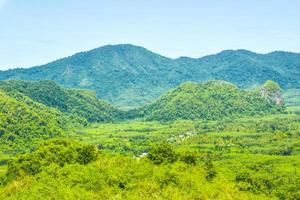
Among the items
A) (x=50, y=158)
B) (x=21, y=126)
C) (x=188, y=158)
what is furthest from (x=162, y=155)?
(x=21, y=126)

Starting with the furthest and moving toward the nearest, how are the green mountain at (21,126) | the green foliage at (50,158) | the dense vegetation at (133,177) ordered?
1. the green mountain at (21,126)
2. the green foliage at (50,158)
3. the dense vegetation at (133,177)

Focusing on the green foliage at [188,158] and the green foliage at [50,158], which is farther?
the green foliage at [188,158]

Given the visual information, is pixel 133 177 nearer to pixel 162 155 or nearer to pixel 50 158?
pixel 162 155

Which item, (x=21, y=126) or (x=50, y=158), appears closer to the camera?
(x=50, y=158)

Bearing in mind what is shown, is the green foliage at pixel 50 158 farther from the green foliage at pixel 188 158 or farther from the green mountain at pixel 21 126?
the green mountain at pixel 21 126

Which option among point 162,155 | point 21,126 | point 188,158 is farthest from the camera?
point 21,126

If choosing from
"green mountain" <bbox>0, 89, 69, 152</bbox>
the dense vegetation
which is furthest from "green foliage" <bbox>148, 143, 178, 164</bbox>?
"green mountain" <bbox>0, 89, 69, 152</bbox>

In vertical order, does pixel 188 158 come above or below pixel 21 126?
above

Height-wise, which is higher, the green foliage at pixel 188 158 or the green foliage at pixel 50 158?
the green foliage at pixel 50 158

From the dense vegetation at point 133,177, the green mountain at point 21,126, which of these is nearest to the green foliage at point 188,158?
the dense vegetation at point 133,177

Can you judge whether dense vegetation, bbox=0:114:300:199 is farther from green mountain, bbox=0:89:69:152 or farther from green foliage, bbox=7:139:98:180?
green mountain, bbox=0:89:69:152

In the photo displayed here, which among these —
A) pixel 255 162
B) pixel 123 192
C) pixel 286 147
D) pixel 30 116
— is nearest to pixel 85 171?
pixel 123 192

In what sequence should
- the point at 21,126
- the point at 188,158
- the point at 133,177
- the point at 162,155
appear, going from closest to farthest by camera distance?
1. the point at 133,177
2. the point at 162,155
3. the point at 188,158
4. the point at 21,126

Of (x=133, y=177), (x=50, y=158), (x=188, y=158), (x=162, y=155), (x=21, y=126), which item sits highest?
(x=50, y=158)
